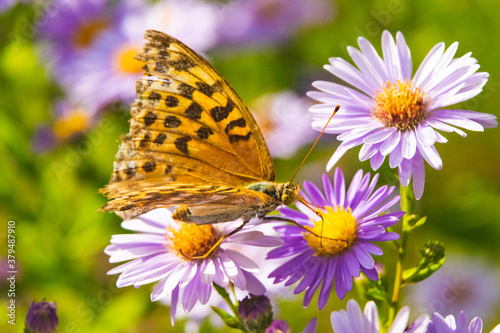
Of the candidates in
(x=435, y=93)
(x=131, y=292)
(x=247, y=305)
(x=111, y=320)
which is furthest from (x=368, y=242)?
(x=131, y=292)

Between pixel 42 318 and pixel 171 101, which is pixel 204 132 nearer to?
pixel 171 101

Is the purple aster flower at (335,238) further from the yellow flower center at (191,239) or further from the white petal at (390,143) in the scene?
the yellow flower center at (191,239)

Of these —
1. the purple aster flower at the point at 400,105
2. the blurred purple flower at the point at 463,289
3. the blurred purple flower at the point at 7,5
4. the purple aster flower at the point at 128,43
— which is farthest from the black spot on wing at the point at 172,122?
the blurred purple flower at the point at 463,289

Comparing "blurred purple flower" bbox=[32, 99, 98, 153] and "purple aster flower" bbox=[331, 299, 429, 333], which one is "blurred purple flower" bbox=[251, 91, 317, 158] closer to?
"blurred purple flower" bbox=[32, 99, 98, 153]

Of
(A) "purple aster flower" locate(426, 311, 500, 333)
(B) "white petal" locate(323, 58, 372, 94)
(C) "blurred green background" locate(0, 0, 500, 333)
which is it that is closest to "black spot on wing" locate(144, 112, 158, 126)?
(B) "white petal" locate(323, 58, 372, 94)

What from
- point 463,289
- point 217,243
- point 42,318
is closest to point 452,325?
point 217,243

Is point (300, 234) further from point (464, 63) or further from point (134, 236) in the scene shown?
point (464, 63)
